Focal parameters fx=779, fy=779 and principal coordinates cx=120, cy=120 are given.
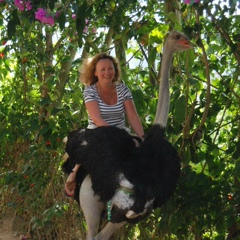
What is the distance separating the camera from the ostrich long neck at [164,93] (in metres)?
4.66

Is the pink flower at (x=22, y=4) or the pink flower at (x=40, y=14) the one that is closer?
the pink flower at (x=22, y=4)

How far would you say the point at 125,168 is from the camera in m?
4.44

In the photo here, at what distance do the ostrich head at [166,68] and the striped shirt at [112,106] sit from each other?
1.00 ft

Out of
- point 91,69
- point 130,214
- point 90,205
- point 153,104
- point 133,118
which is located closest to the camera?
point 130,214

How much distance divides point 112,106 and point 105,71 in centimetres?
23

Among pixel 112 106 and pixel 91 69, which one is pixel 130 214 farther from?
pixel 91 69

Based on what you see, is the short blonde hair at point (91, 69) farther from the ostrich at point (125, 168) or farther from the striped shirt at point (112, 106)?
the ostrich at point (125, 168)

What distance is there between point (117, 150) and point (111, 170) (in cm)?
14

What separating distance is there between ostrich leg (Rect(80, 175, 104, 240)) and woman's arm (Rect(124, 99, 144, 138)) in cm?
46

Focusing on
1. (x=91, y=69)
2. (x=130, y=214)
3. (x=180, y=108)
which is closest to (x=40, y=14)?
(x=91, y=69)

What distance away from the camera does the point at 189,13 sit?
211 inches

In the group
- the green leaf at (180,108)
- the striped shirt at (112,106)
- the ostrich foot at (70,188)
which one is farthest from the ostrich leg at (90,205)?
the green leaf at (180,108)

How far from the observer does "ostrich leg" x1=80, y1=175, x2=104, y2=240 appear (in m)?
4.64

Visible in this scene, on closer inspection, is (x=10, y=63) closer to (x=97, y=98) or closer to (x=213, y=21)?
(x=97, y=98)
